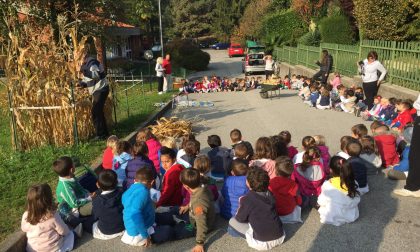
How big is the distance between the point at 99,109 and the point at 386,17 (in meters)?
14.5

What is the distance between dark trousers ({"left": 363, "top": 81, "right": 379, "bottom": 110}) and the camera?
10844mm

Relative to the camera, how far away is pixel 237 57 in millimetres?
46281

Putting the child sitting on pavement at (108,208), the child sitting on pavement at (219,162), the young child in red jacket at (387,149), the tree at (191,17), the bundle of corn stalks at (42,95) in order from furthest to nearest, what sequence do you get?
the tree at (191,17) → the bundle of corn stalks at (42,95) → the young child in red jacket at (387,149) → the child sitting on pavement at (219,162) → the child sitting on pavement at (108,208)

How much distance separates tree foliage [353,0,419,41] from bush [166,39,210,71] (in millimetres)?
14046

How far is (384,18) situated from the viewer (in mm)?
17547

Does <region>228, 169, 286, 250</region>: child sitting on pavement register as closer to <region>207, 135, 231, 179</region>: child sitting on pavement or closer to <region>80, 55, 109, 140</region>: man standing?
<region>207, 135, 231, 179</region>: child sitting on pavement

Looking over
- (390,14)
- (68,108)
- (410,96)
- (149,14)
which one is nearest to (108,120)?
(68,108)

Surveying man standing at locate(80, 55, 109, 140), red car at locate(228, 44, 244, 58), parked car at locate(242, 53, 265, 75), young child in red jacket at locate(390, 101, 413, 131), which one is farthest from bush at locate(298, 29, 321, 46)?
man standing at locate(80, 55, 109, 140)

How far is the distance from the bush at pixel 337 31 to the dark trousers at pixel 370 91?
13.1 metres

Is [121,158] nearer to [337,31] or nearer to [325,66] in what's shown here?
[325,66]

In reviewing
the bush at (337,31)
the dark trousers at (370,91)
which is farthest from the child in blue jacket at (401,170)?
the bush at (337,31)

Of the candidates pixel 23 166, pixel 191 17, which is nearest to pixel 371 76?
pixel 23 166

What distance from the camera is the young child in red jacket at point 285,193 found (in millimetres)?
4676

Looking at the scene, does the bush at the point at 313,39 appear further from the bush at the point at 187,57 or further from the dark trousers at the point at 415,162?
the dark trousers at the point at 415,162
